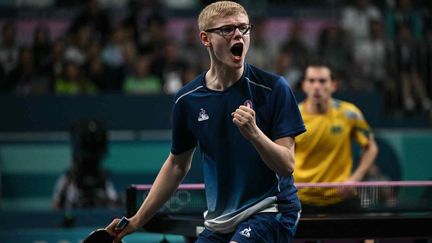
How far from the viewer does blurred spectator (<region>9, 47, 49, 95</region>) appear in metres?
12.1

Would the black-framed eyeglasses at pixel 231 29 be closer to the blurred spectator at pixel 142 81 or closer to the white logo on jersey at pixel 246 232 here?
the white logo on jersey at pixel 246 232

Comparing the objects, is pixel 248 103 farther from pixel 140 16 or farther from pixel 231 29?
pixel 140 16

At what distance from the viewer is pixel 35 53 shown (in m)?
12.6

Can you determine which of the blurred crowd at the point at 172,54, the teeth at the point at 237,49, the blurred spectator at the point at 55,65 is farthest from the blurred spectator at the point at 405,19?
the teeth at the point at 237,49

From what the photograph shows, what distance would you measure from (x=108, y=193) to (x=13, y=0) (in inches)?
178

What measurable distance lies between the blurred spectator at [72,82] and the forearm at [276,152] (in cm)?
779

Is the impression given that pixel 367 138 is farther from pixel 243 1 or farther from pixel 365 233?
pixel 243 1

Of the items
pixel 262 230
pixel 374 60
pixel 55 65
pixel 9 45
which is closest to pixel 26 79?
pixel 55 65

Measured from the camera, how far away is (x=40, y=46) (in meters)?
12.6

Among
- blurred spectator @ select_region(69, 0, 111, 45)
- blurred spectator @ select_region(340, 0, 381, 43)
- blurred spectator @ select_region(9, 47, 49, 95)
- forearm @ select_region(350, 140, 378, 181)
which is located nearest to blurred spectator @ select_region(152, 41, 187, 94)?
blurred spectator @ select_region(69, 0, 111, 45)

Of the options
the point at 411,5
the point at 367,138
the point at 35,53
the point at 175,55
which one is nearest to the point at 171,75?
the point at 175,55

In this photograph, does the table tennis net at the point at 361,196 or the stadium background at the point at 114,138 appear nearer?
the table tennis net at the point at 361,196

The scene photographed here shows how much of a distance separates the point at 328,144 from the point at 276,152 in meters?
3.20

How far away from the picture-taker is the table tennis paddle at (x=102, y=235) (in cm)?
480
